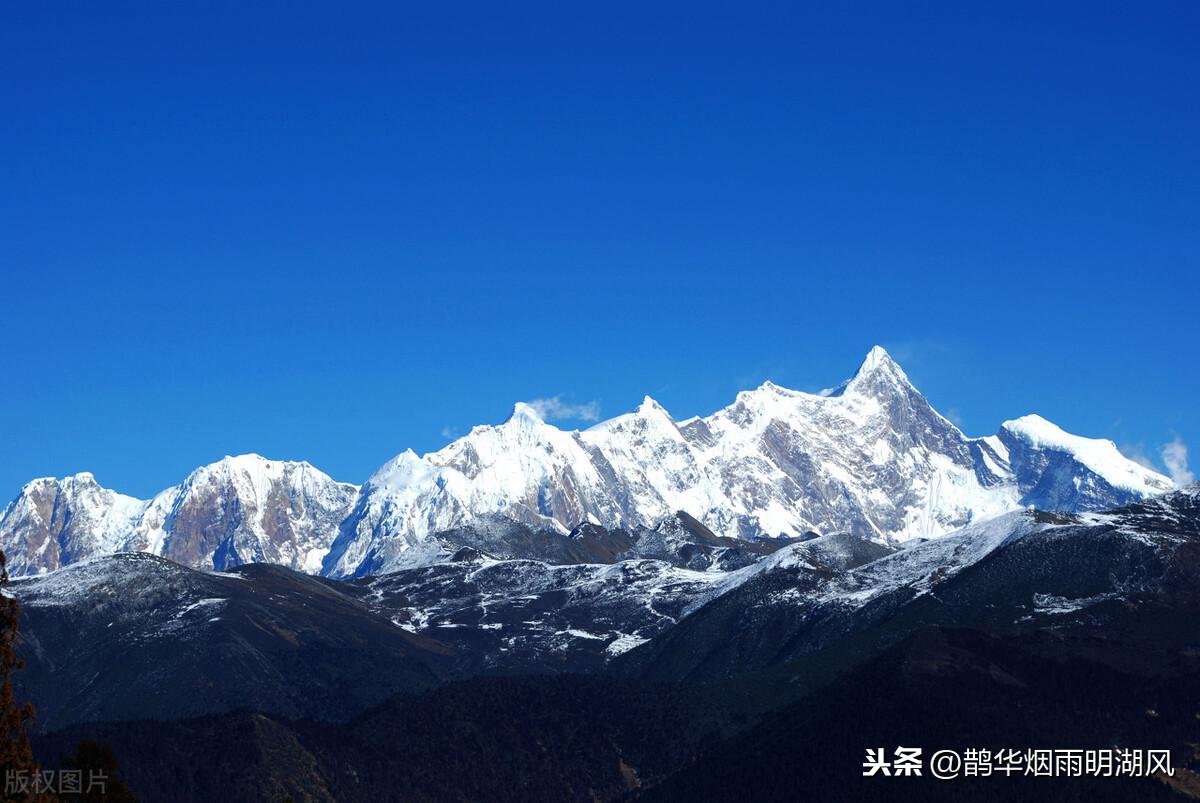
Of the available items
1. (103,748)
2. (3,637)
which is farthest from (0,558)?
(103,748)

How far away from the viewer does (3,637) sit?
73125mm

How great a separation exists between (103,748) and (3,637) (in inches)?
4796

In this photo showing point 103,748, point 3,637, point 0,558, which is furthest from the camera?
point 103,748

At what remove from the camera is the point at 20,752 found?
74.8 meters

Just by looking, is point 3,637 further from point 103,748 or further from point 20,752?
point 103,748

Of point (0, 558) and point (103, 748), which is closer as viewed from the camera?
point (0, 558)

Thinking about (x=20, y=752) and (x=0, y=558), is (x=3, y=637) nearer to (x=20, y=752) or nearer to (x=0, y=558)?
(x=20, y=752)

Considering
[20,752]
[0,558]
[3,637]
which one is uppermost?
[0,558]

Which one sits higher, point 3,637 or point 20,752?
point 3,637

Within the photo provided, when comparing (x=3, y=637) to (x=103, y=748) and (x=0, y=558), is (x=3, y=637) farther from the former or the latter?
(x=103, y=748)

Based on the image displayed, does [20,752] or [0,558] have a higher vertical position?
[0,558]

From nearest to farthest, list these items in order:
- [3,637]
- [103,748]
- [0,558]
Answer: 1. [3,637]
2. [0,558]
3. [103,748]

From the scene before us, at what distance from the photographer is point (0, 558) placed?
273 feet

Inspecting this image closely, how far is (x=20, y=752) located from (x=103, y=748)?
Answer: 11907 cm
